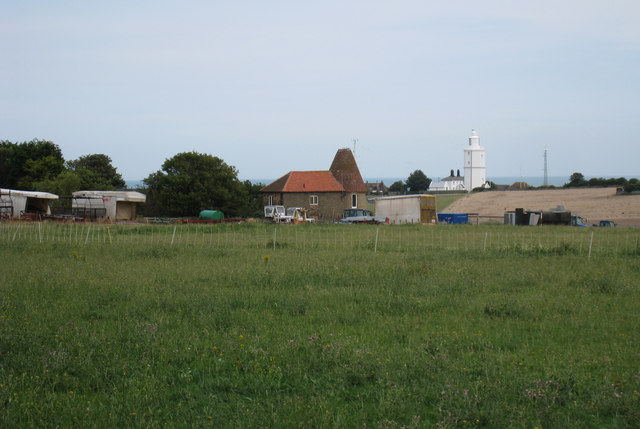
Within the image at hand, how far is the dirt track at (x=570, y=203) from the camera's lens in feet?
179

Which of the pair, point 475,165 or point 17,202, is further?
point 475,165

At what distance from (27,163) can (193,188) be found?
20.7 meters

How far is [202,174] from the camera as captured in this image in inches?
1903

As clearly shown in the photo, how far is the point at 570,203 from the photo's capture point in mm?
67062

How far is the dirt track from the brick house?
14.8 metres

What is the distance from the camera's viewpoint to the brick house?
51.9 m

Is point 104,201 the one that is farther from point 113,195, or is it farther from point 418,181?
point 418,181

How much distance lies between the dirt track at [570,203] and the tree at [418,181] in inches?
1154

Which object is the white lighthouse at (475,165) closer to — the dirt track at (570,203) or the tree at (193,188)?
the dirt track at (570,203)

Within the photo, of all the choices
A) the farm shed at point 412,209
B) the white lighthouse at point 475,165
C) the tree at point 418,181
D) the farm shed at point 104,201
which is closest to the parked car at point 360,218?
the farm shed at point 412,209

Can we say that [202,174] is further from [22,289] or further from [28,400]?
[28,400]

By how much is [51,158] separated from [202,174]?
1931 cm

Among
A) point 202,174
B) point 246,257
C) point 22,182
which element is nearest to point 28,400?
point 246,257

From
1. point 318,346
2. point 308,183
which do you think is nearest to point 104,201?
point 308,183
